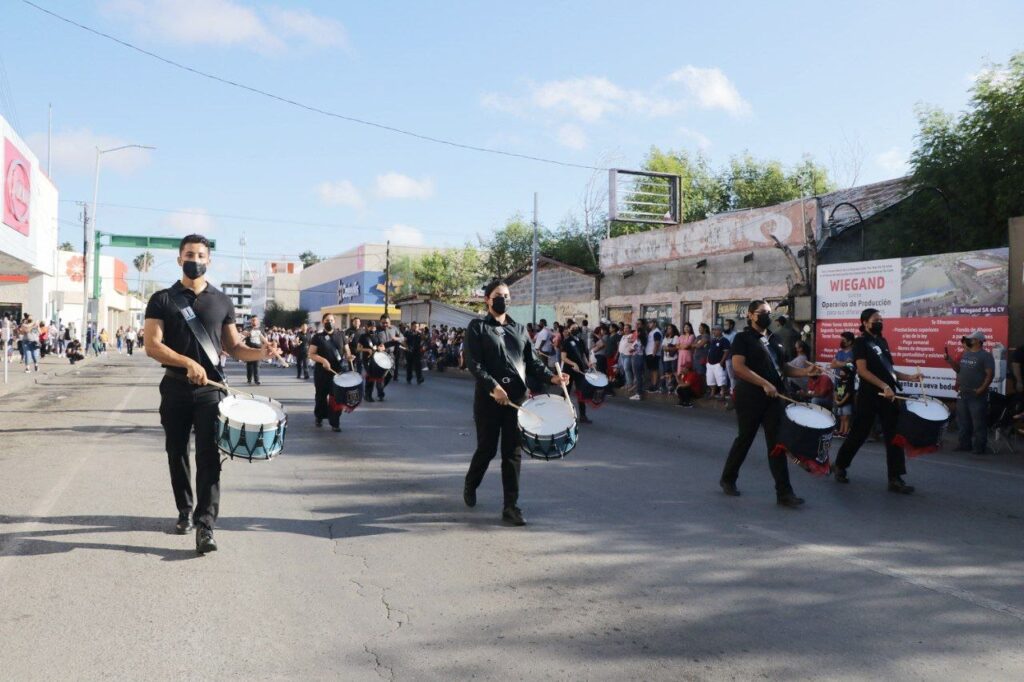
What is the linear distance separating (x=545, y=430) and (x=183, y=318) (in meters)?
2.75

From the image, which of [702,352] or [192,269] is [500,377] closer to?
[192,269]

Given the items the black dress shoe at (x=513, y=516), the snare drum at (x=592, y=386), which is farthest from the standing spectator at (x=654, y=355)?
the black dress shoe at (x=513, y=516)

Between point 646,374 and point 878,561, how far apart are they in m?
16.1

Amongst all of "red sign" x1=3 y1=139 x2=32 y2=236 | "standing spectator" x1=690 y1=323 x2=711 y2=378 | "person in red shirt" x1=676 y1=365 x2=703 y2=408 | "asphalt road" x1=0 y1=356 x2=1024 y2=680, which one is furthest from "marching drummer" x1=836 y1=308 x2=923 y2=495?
"red sign" x1=3 y1=139 x2=32 y2=236

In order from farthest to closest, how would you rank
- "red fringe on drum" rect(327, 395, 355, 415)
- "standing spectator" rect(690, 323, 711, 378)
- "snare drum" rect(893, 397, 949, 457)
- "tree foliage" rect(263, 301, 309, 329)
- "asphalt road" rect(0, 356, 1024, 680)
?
"tree foliage" rect(263, 301, 309, 329) < "standing spectator" rect(690, 323, 711, 378) < "red fringe on drum" rect(327, 395, 355, 415) < "snare drum" rect(893, 397, 949, 457) < "asphalt road" rect(0, 356, 1024, 680)

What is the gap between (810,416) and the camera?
7543 millimetres

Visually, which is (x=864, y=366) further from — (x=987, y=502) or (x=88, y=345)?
(x=88, y=345)

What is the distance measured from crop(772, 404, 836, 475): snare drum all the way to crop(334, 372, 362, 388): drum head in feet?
22.3

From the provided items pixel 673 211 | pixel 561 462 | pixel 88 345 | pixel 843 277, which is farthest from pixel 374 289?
pixel 561 462

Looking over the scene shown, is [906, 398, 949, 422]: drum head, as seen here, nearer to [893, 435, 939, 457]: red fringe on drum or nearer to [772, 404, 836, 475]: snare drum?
[893, 435, 939, 457]: red fringe on drum

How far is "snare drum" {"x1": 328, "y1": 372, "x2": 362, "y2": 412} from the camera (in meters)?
12.5

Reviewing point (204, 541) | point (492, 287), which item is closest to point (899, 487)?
point (492, 287)

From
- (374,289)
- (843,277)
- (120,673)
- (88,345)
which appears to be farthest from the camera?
(374,289)

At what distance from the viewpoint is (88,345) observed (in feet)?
168
